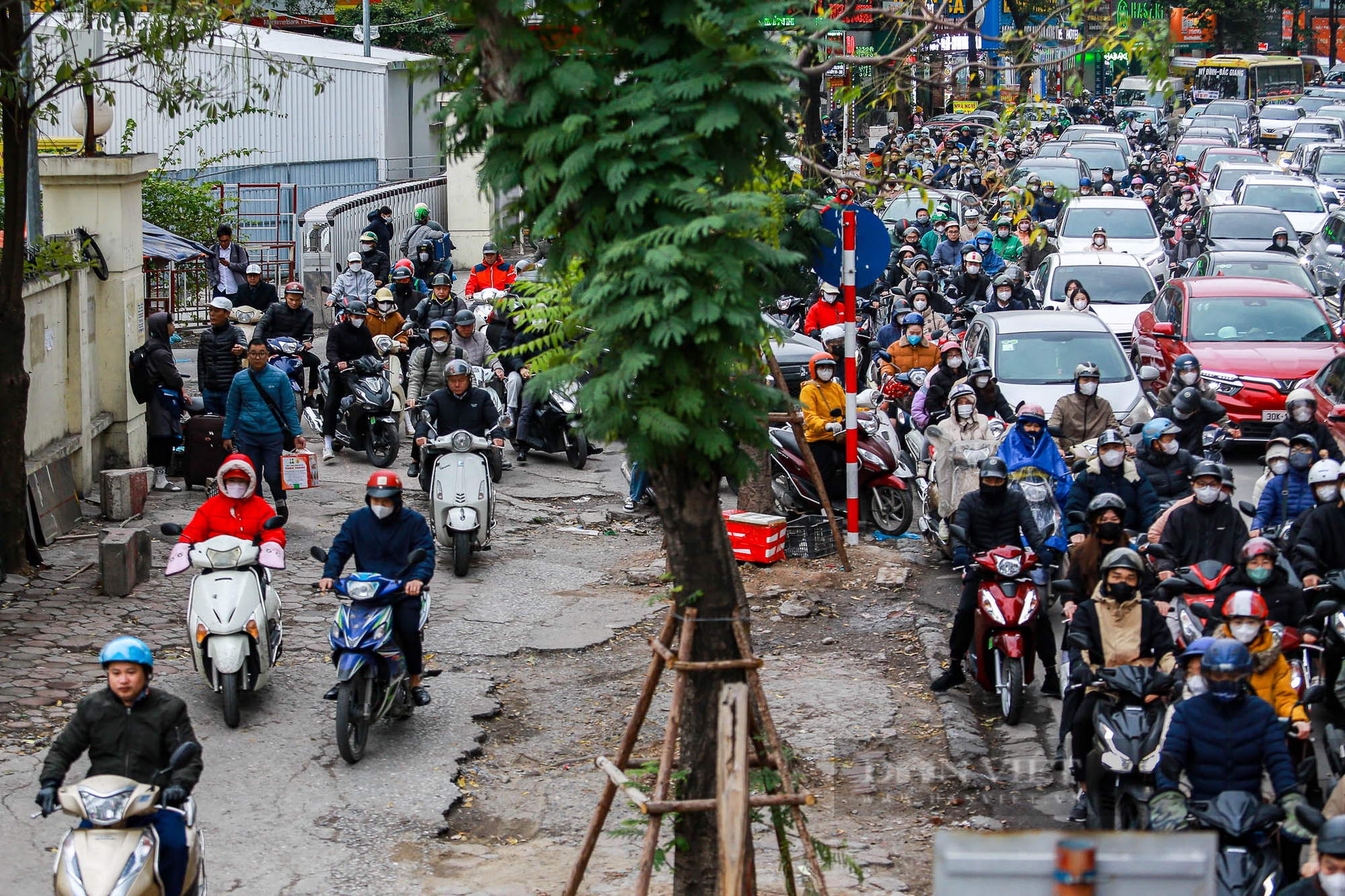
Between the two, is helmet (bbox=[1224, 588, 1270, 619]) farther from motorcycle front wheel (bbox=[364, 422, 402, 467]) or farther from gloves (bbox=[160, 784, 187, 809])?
motorcycle front wheel (bbox=[364, 422, 402, 467])

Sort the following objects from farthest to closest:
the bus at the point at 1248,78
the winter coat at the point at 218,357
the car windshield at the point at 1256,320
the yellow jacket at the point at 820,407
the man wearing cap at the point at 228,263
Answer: the bus at the point at 1248,78 → the man wearing cap at the point at 228,263 → the car windshield at the point at 1256,320 → the winter coat at the point at 218,357 → the yellow jacket at the point at 820,407

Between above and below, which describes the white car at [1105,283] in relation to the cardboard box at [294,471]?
above

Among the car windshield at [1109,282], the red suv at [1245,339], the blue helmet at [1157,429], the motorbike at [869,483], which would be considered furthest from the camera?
the car windshield at [1109,282]

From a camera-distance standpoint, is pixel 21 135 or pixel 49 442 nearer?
pixel 21 135

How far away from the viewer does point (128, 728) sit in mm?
6570

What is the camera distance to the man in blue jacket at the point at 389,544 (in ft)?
30.0

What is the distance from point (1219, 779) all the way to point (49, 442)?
35.2 ft

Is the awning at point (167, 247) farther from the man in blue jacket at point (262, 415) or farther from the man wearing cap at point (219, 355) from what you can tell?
the man in blue jacket at point (262, 415)

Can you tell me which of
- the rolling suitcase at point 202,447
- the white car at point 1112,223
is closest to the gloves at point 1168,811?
the rolling suitcase at point 202,447

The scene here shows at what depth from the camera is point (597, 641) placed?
11055mm

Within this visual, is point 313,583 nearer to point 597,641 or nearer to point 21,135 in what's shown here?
point 597,641

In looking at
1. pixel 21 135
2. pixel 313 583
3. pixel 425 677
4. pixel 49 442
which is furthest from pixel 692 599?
pixel 49 442

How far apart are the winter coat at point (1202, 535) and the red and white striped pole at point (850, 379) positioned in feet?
11.1

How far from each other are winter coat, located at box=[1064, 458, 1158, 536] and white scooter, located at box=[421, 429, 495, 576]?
4611 mm
